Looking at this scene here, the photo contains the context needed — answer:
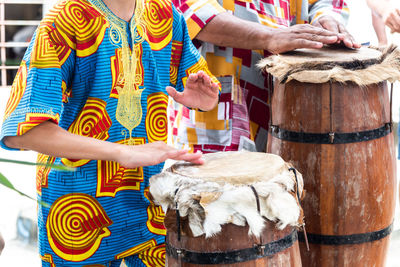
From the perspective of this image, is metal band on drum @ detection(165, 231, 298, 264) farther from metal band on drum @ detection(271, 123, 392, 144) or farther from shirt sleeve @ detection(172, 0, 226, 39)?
shirt sleeve @ detection(172, 0, 226, 39)

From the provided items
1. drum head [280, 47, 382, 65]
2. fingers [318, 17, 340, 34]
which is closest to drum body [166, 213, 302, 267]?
drum head [280, 47, 382, 65]

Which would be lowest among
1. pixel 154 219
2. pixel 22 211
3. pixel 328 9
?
pixel 22 211

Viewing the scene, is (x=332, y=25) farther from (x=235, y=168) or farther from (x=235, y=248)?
(x=235, y=248)

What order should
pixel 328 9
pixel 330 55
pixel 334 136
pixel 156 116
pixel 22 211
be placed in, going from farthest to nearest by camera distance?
pixel 22 211
pixel 328 9
pixel 330 55
pixel 334 136
pixel 156 116

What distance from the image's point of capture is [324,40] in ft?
6.86

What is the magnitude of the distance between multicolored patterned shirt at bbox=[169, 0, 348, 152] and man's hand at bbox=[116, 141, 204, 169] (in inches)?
33.5

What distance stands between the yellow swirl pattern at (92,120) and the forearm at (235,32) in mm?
807

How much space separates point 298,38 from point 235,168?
0.78 meters

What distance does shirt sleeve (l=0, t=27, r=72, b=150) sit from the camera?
4.46 ft

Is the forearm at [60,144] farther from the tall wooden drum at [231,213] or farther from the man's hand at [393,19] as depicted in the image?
the man's hand at [393,19]

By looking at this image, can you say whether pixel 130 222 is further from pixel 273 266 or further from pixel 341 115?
pixel 341 115

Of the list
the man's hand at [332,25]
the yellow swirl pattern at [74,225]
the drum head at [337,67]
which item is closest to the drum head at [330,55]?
the drum head at [337,67]

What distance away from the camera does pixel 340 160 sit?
191 cm

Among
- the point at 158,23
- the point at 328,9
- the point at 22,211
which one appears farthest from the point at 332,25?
the point at 22,211
